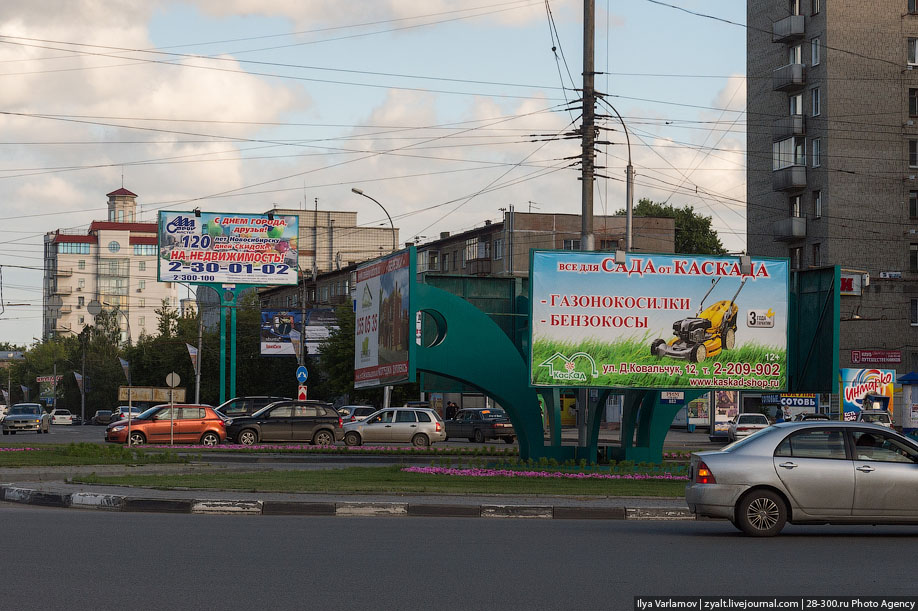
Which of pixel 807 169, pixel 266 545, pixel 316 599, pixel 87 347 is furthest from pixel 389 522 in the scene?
pixel 87 347

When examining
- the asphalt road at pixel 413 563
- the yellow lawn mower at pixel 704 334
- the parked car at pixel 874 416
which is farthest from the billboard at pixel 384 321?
the parked car at pixel 874 416

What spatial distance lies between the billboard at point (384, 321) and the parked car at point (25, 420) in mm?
35968

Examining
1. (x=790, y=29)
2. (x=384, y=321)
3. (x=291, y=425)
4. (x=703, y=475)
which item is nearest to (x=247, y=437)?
(x=291, y=425)

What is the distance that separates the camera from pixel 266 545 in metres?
12.5

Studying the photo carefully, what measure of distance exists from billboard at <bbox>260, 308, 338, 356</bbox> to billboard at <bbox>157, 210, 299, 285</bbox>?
8086mm

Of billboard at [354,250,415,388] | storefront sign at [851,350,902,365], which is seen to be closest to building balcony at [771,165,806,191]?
storefront sign at [851,350,902,365]

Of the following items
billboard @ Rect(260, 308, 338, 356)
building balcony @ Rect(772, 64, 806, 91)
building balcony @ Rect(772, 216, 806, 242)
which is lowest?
billboard @ Rect(260, 308, 338, 356)

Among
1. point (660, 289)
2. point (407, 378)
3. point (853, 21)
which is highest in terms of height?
point (853, 21)

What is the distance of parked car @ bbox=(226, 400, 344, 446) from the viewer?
4059 centimetres

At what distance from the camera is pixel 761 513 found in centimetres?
1402

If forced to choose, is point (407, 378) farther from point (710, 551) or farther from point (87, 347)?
point (87, 347)

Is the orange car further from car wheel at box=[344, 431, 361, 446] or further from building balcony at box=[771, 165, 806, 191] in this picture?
building balcony at box=[771, 165, 806, 191]

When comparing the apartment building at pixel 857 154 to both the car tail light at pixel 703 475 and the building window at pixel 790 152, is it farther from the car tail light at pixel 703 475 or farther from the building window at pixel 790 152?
the car tail light at pixel 703 475

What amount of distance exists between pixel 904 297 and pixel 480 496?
5428 cm
